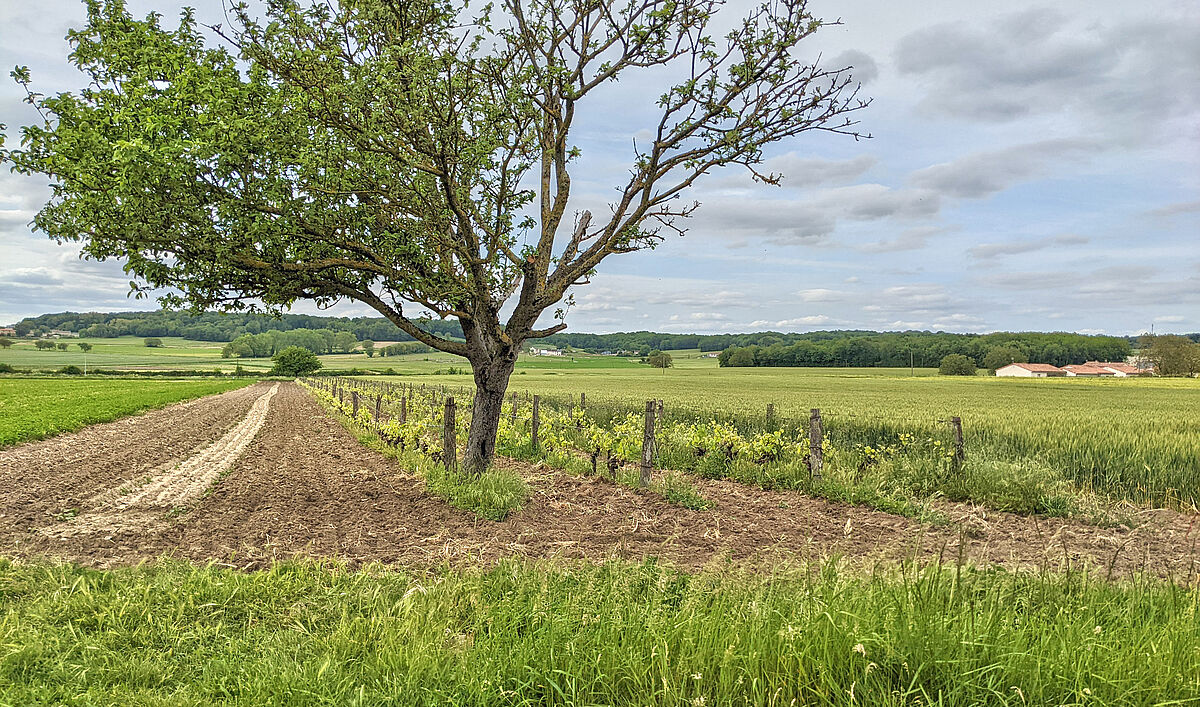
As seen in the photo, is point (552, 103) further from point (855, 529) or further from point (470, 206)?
point (855, 529)

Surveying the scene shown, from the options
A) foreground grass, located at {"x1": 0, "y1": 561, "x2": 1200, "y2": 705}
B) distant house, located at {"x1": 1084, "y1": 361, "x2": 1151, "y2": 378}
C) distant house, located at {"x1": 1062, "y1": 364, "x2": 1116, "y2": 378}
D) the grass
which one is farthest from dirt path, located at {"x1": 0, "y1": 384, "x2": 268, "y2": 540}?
distant house, located at {"x1": 1062, "y1": 364, "x2": 1116, "y2": 378}

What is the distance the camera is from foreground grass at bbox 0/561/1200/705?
289 centimetres

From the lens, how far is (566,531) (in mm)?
8297

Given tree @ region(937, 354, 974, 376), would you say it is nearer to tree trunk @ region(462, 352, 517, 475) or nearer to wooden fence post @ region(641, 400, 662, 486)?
wooden fence post @ region(641, 400, 662, 486)

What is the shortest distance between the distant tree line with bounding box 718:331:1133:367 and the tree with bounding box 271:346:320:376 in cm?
7826

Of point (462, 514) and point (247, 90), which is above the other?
point (247, 90)

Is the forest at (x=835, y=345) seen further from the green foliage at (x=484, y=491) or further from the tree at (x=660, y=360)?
the green foliage at (x=484, y=491)

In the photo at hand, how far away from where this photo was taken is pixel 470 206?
1032 cm

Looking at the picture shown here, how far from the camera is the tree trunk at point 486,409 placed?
1077cm

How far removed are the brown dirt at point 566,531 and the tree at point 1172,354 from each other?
10520 cm

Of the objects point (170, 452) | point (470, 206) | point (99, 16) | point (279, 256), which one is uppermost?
point (99, 16)

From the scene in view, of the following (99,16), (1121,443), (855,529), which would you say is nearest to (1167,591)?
(855,529)

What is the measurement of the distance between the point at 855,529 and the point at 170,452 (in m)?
18.8

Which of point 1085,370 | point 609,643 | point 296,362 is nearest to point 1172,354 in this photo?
point 1085,370
